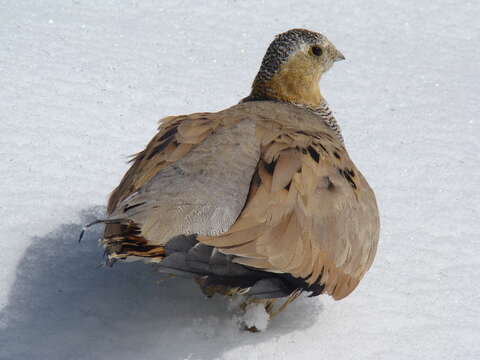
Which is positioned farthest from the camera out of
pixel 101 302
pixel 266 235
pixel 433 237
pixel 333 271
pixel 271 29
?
pixel 271 29

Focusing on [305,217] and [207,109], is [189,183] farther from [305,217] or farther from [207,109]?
[207,109]

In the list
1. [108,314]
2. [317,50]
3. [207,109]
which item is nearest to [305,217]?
[108,314]

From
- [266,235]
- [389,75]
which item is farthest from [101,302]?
[389,75]

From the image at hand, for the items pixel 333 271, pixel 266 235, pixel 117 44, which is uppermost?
pixel 117 44

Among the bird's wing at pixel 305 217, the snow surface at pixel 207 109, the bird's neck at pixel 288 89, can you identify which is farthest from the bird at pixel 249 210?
the bird's neck at pixel 288 89

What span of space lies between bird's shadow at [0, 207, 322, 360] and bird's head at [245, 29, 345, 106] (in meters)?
1.60

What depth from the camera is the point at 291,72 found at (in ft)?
19.3

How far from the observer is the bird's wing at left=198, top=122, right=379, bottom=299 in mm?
4008

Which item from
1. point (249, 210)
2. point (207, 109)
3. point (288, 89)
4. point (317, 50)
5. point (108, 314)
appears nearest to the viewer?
point (249, 210)

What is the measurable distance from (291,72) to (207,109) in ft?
5.87

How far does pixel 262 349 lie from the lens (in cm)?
438

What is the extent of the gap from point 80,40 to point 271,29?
2201mm

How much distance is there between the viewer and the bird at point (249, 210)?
3922 millimetres

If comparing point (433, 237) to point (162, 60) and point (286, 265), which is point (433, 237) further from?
point (162, 60)
